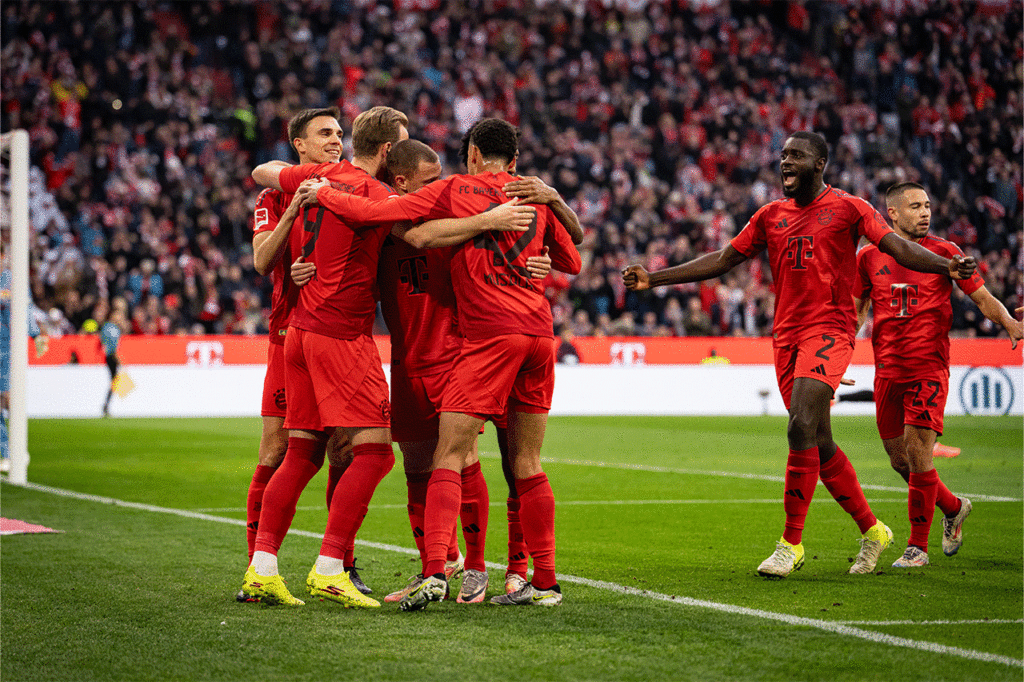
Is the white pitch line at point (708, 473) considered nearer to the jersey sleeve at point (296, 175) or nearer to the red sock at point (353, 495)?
the red sock at point (353, 495)

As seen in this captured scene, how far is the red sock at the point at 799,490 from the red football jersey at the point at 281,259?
2.62m

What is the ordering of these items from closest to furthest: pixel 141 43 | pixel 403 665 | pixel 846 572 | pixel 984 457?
pixel 403 665 < pixel 846 572 < pixel 984 457 < pixel 141 43

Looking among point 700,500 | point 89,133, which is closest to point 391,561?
point 700,500

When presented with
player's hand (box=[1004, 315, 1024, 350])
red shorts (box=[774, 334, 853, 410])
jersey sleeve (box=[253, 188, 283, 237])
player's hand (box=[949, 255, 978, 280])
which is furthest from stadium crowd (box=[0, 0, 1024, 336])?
player's hand (box=[949, 255, 978, 280])

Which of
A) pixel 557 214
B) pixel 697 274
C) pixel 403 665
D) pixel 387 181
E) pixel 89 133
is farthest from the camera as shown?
pixel 89 133

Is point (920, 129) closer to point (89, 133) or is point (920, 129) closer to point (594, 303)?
point (594, 303)

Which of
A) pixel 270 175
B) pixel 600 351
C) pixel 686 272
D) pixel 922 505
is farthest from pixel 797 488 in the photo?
pixel 600 351

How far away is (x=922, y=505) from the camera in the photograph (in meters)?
6.53

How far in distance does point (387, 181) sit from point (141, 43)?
816 inches

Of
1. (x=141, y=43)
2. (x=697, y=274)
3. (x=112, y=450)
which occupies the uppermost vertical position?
(x=141, y=43)

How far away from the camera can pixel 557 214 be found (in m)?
5.19

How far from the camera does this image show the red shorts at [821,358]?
19.9 feet

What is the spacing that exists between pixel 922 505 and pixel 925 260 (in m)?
1.49

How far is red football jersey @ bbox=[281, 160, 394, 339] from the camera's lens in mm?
5117
